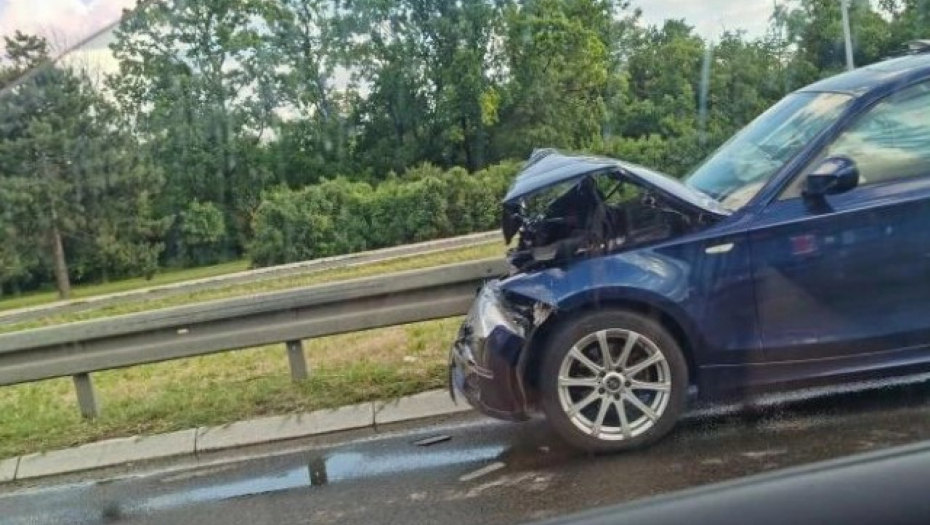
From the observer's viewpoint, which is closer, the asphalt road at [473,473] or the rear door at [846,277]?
the asphalt road at [473,473]

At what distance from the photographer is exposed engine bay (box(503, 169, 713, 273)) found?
4.70 m

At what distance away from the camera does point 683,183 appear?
5.25 meters

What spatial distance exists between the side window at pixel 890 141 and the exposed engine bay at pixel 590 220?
1.94 feet

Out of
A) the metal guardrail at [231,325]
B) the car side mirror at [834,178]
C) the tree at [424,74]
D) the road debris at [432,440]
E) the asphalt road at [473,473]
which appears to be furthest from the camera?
the tree at [424,74]

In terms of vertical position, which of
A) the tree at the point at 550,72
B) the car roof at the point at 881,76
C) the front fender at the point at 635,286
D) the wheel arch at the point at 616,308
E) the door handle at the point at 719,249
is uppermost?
the tree at the point at 550,72

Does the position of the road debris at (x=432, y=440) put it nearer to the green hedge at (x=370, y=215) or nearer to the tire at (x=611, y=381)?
the tire at (x=611, y=381)

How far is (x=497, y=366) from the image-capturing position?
A: 4.54m

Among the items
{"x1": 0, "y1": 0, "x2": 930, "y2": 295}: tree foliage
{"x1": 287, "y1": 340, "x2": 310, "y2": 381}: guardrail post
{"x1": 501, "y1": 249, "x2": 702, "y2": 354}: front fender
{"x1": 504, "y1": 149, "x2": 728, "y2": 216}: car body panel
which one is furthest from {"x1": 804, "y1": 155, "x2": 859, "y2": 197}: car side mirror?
{"x1": 0, "y1": 0, "x2": 930, "y2": 295}: tree foliage

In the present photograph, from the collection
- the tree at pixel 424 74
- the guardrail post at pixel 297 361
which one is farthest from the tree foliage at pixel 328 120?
the guardrail post at pixel 297 361

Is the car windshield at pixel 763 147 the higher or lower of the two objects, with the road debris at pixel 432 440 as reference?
higher

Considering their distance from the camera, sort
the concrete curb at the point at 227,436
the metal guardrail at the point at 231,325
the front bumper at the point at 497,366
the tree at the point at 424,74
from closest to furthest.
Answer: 1. the front bumper at the point at 497,366
2. the concrete curb at the point at 227,436
3. the metal guardrail at the point at 231,325
4. the tree at the point at 424,74

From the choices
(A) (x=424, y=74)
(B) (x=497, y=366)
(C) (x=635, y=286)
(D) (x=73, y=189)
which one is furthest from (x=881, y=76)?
(A) (x=424, y=74)

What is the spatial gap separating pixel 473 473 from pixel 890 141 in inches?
103

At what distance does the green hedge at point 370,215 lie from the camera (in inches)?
1283
